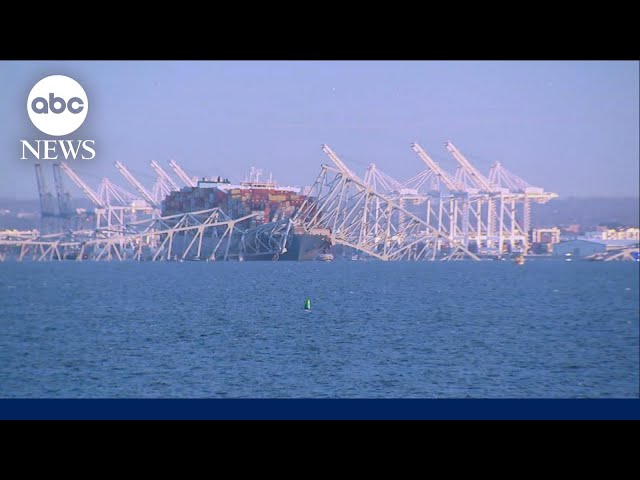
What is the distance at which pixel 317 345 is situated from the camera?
1838cm

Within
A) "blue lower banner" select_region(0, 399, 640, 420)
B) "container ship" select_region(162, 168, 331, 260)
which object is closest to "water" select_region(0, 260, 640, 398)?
"blue lower banner" select_region(0, 399, 640, 420)

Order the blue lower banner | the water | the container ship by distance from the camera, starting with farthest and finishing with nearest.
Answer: the container ship → the water → the blue lower banner

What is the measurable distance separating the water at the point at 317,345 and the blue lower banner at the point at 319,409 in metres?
8.17

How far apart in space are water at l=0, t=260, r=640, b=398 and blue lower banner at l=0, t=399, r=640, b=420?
8173mm

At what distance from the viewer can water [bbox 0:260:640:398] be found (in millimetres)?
13531

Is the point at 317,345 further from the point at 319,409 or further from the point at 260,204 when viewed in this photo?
the point at 260,204

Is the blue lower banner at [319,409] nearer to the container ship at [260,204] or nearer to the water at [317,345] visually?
the water at [317,345]

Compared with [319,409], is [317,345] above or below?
below

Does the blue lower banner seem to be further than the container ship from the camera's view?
No

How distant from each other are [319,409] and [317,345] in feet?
48.2

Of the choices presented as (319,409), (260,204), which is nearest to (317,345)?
(319,409)

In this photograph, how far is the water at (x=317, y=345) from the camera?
44.4ft

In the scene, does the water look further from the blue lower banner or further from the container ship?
the container ship
